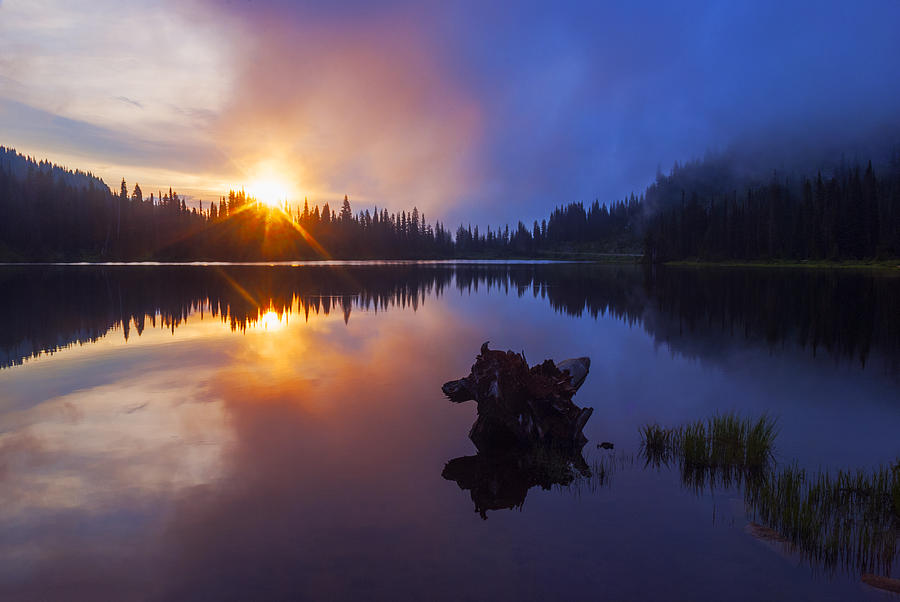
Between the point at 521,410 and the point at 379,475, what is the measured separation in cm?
411

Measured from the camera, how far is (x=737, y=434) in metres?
12.9

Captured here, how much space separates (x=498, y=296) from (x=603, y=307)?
1529cm

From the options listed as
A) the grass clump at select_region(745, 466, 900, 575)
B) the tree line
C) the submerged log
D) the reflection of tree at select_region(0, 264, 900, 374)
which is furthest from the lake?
the tree line

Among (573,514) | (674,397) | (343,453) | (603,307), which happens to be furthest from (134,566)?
(603,307)

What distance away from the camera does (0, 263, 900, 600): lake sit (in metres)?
7.99

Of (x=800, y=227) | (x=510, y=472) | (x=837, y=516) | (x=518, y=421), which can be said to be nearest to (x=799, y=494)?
(x=837, y=516)

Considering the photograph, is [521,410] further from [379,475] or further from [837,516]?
[837,516]

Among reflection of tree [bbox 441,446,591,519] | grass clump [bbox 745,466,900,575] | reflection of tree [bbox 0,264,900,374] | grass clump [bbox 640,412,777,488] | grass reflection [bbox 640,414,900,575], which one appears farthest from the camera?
reflection of tree [bbox 0,264,900,374]

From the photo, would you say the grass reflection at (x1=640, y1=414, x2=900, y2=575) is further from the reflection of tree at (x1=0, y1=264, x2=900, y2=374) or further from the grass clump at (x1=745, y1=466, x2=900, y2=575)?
the reflection of tree at (x1=0, y1=264, x2=900, y2=374)

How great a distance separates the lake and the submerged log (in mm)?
798

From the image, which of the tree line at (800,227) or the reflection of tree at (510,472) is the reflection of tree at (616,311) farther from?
the tree line at (800,227)

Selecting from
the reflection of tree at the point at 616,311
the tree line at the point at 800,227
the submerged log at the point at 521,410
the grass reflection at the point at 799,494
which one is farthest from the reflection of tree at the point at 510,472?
the tree line at the point at 800,227

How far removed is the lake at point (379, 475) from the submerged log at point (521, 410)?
80 cm

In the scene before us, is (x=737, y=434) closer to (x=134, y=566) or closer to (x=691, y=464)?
(x=691, y=464)
